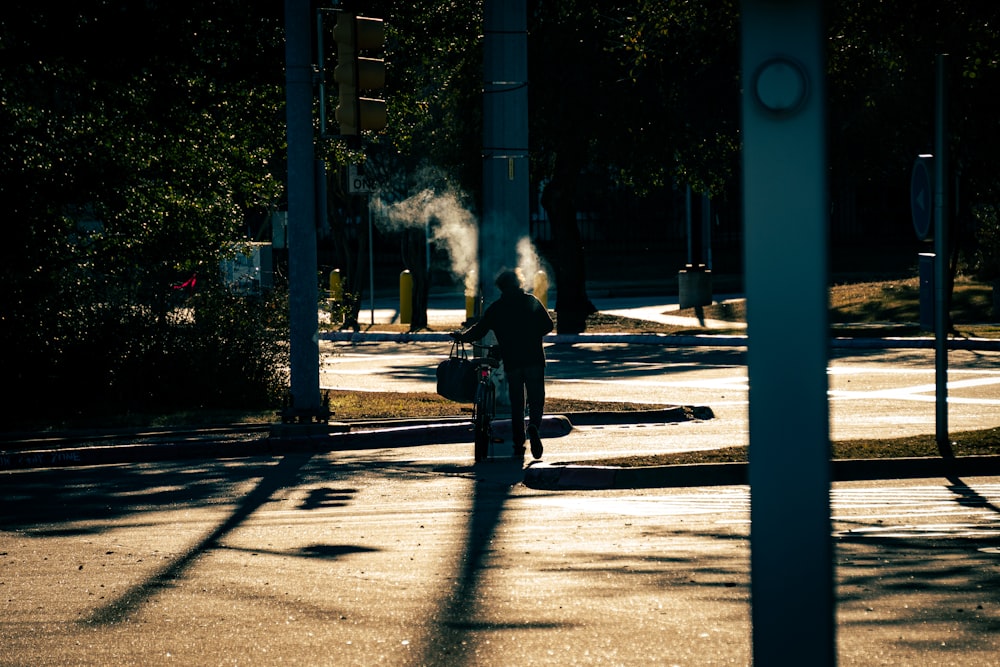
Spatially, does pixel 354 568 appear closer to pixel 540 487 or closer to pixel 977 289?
pixel 540 487

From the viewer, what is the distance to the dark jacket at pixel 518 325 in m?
14.2

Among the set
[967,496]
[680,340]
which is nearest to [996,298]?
[680,340]

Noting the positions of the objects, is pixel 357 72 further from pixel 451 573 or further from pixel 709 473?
pixel 451 573

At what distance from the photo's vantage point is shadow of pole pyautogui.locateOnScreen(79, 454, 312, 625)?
7.60 metres

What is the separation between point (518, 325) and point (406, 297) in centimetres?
2200

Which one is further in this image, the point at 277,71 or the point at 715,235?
the point at 715,235

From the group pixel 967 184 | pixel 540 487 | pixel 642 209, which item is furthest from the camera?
pixel 642 209

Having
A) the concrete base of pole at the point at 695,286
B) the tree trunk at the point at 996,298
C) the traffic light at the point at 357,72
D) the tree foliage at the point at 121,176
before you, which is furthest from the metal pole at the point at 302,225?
the concrete base of pole at the point at 695,286

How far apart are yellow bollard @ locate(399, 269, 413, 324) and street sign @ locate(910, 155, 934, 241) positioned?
22.6 metres

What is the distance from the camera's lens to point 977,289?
32.6 meters

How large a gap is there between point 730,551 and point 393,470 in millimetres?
5152

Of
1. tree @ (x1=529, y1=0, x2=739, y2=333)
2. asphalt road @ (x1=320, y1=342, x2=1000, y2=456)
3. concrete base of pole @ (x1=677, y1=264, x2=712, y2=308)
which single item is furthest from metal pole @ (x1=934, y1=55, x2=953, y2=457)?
concrete base of pole @ (x1=677, y1=264, x2=712, y2=308)

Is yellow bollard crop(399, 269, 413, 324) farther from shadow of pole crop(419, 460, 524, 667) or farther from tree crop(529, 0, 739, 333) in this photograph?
shadow of pole crop(419, 460, 524, 667)

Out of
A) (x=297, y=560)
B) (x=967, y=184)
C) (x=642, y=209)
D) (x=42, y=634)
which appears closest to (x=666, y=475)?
(x=297, y=560)
